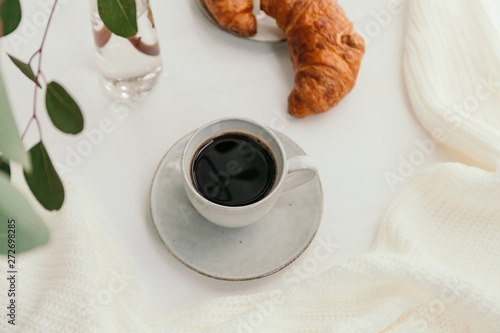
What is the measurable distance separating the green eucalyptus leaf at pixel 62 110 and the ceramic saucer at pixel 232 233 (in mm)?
243

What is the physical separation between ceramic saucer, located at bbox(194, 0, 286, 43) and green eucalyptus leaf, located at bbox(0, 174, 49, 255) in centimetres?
57

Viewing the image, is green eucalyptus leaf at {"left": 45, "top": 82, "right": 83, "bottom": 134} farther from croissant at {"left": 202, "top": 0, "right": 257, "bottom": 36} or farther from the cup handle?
croissant at {"left": 202, "top": 0, "right": 257, "bottom": 36}

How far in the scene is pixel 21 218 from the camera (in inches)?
11.4

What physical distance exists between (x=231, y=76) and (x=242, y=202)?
0.83ft

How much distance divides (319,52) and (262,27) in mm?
123

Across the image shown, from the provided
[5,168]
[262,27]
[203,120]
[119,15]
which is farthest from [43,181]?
[262,27]

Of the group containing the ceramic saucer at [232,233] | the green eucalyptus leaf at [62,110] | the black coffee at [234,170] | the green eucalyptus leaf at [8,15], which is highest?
the green eucalyptus leaf at [8,15]

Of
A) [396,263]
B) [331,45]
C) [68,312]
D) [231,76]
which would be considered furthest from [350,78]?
[68,312]

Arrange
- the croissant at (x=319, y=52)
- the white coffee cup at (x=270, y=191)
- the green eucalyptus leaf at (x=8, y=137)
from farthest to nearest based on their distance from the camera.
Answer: the croissant at (x=319, y=52), the white coffee cup at (x=270, y=191), the green eucalyptus leaf at (x=8, y=137)

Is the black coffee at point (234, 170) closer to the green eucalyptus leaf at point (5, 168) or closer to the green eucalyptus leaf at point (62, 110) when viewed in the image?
the green eucalyptus leaf at point (62, 110)

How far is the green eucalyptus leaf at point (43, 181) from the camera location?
354mm

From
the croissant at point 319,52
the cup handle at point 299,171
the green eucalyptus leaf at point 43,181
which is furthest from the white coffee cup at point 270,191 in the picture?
the green eucalyptus leaf at point 43,181

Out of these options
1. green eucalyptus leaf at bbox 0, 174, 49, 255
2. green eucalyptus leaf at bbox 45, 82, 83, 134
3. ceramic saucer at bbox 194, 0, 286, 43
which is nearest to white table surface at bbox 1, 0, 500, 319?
ceramic saucer at bbox 194, 0, 286, 43

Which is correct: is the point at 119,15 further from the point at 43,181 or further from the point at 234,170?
the point at 234,170
